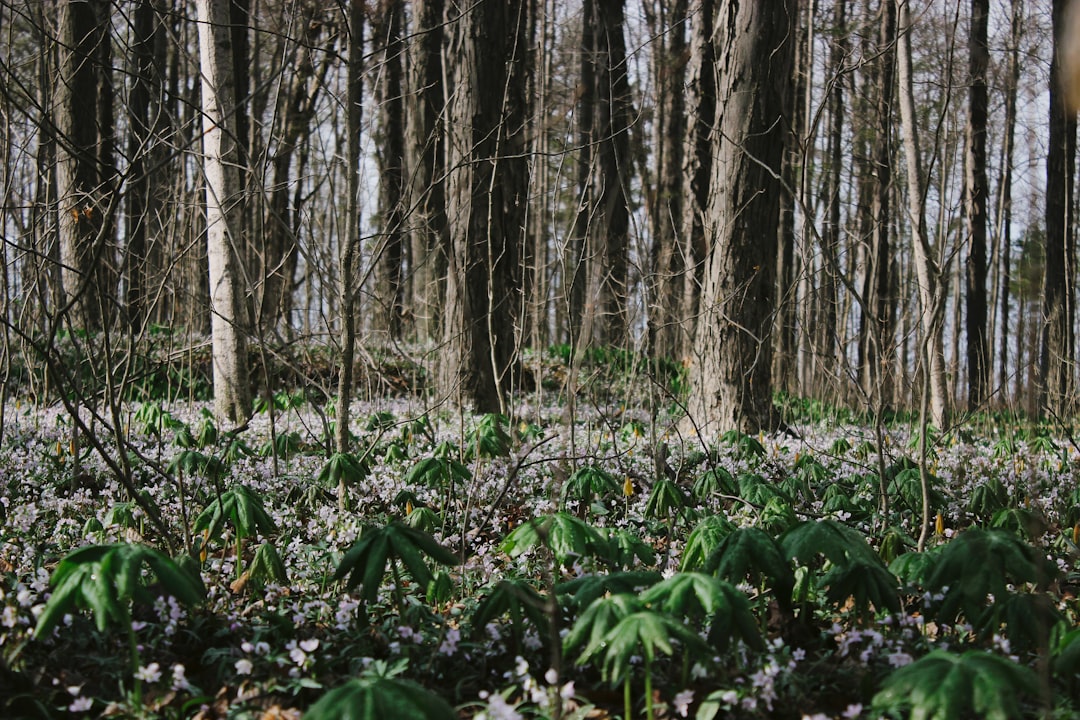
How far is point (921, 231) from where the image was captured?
10.7ft

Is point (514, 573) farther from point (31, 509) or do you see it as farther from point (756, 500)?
point (31, 509)

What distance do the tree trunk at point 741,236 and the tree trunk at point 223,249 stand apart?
3.55 metres

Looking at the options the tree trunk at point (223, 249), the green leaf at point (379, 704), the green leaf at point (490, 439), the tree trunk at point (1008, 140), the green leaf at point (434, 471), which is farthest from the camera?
the tree trunk at point (223, 249)

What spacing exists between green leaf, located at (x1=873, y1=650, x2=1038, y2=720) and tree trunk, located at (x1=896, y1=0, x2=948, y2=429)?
167 centimetres

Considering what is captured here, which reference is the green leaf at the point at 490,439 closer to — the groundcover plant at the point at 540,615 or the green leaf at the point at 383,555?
the groundcover plant at the point at 540,615

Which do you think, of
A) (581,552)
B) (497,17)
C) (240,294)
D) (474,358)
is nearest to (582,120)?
(497,17)

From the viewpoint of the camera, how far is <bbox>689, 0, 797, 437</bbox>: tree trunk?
22.2 ft

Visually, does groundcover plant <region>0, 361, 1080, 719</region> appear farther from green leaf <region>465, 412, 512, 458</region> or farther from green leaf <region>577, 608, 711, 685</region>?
green leaf <region>465, 412, 512, 458</region>

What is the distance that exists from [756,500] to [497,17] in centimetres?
584

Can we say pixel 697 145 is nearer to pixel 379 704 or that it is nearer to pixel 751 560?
pixel 751 560

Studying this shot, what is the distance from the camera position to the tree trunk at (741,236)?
267 inches

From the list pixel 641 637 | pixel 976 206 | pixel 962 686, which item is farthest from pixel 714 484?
pixel 976 206

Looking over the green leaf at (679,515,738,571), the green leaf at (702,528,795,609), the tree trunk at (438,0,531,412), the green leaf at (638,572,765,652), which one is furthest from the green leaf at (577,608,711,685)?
the tree trunk at (438,0,531,412)

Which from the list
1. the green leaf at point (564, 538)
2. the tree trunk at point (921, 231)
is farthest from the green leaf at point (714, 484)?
the green leaf at point (564, 538)
